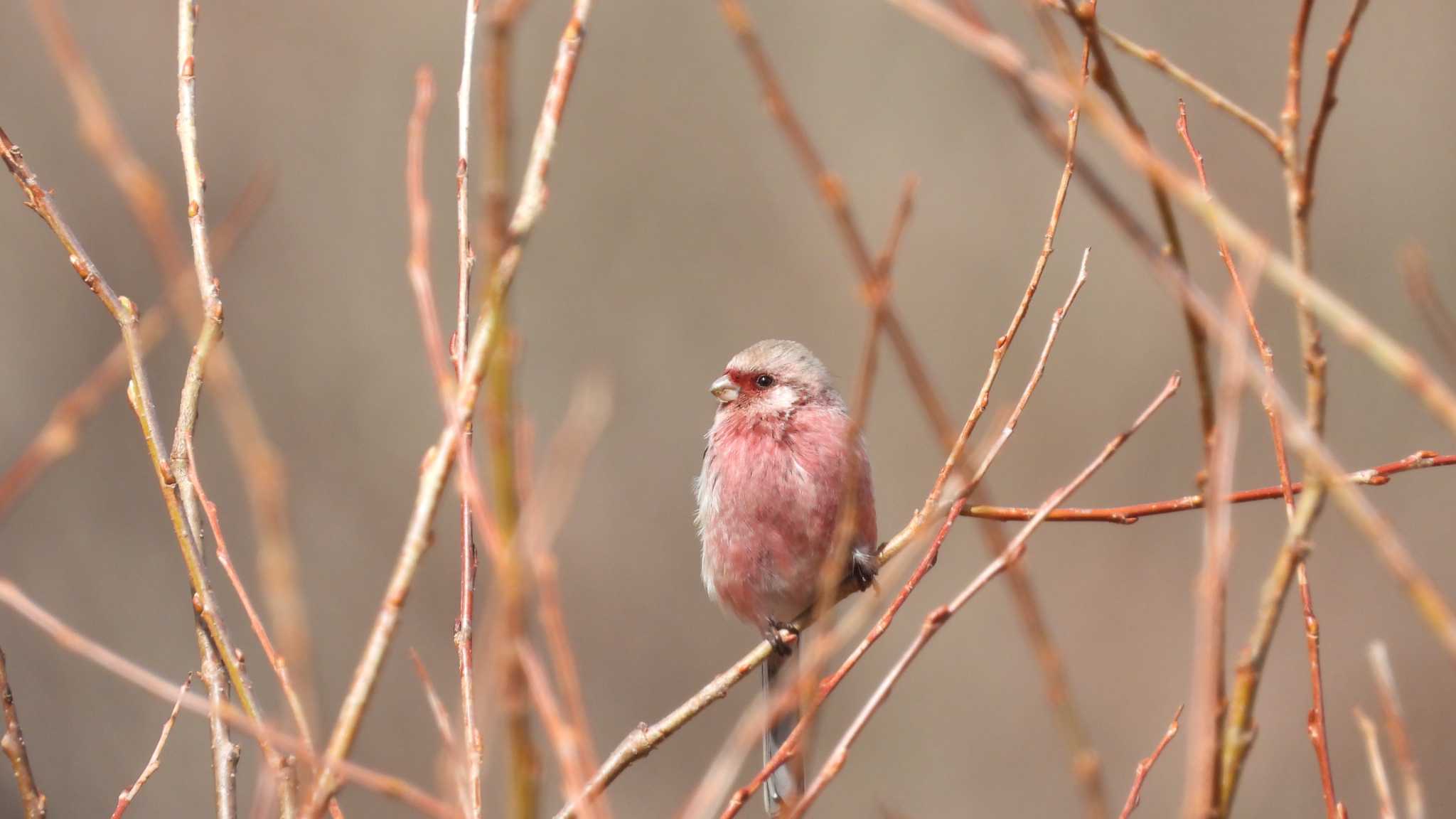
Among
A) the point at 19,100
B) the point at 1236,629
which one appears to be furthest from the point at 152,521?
the point at 1236,629

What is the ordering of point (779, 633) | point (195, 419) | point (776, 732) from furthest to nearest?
point (776, 732), point (779, 633), point (195, 419)

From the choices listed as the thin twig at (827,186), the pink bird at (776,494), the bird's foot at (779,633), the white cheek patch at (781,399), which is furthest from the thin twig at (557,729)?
the white cheek patch at (781,399)

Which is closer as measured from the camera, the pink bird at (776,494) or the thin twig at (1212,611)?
the thin twig at (1212,611)

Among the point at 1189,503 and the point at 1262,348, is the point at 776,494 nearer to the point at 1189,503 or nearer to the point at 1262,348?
the point at 1189,503

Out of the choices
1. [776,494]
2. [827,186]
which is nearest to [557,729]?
[827,186]

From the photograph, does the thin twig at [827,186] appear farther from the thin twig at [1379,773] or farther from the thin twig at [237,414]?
the thin twig at [1379,773]

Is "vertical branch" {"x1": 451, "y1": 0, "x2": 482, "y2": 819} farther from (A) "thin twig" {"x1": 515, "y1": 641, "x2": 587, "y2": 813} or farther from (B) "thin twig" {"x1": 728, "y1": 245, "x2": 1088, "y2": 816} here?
(A) "thin twig" {"x1": 515, "y1": 641, "x2": 587, "y2": 813}
